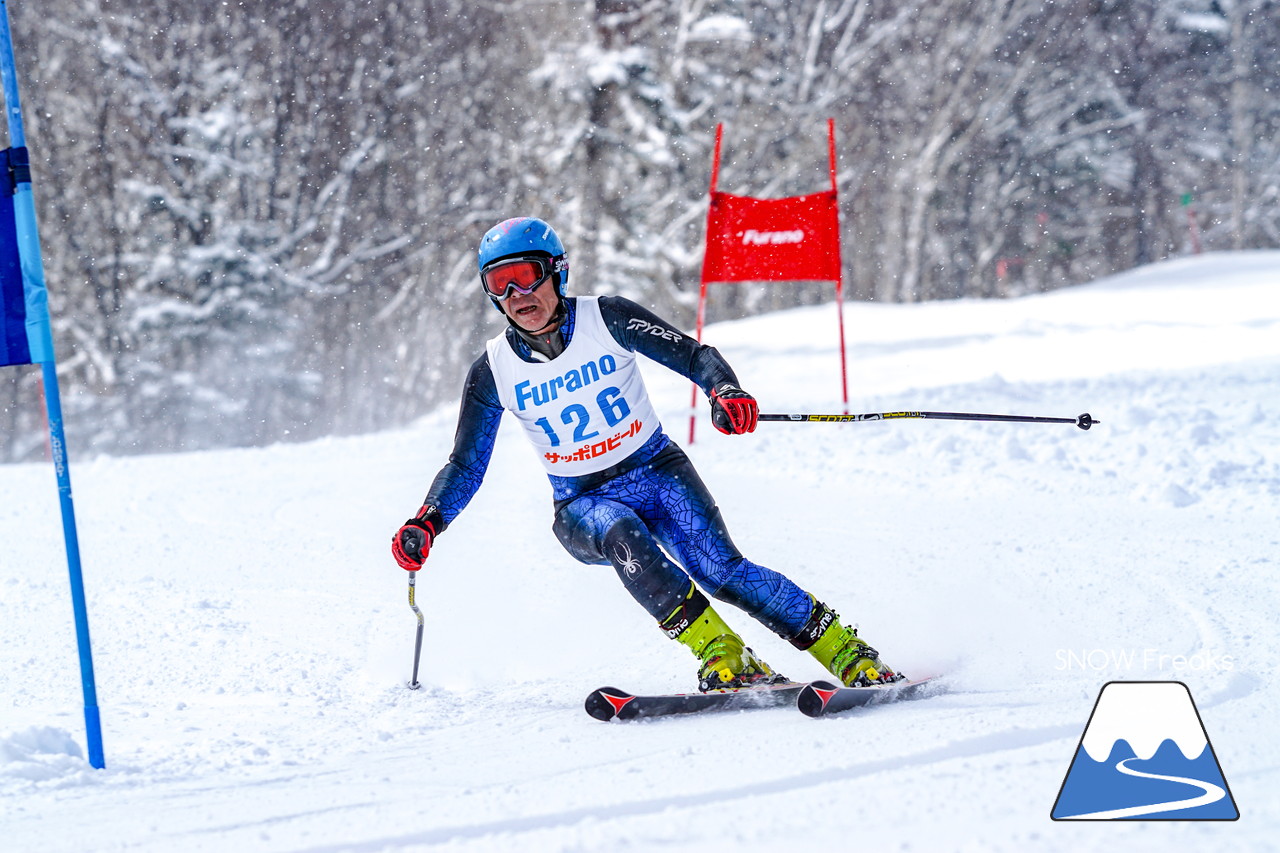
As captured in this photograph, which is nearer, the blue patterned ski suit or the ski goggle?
the blue patterned ski suit

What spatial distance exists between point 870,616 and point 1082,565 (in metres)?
1.24

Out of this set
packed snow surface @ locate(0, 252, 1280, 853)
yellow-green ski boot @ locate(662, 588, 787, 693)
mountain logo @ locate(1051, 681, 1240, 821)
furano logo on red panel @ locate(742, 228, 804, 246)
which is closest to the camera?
mountain logo @ locate(1051, 681, 1240, 821)

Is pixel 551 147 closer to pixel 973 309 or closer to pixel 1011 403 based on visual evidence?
pixel 973 309

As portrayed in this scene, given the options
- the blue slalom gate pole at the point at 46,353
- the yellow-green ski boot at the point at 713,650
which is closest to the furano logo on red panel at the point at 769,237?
the yellow-green ski boot at the point at 713,650

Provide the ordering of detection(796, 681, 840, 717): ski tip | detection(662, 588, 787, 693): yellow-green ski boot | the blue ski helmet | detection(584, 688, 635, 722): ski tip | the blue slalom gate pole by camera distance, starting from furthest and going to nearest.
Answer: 1. the blue ski helmet
2. detection(662, 588, 787, 693): yellow-green ski boot
3. detection(584, 688, 635, 722): ski tip
4. detection(796, 681, 840, 717): ski tip
5. the blue slalom gate pole

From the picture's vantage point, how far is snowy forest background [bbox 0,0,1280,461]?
20.7 meters

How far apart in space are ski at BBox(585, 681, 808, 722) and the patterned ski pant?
268 mm

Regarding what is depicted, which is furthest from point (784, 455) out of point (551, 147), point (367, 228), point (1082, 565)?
point (367, 228)

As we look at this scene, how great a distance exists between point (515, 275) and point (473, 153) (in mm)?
21951

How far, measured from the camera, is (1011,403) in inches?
389

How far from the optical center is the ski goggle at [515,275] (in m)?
3.89

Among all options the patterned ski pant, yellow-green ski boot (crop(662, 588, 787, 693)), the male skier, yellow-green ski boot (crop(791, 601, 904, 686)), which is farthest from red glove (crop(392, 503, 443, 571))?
yellow-green ski boot (crop(791, 601, 904, 686))

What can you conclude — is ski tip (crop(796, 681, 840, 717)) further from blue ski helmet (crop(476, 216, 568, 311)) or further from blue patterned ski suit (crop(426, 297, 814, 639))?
blue ski helmet (crop(476, 216, 568, 311))

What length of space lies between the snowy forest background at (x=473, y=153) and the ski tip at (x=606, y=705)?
17937mm
